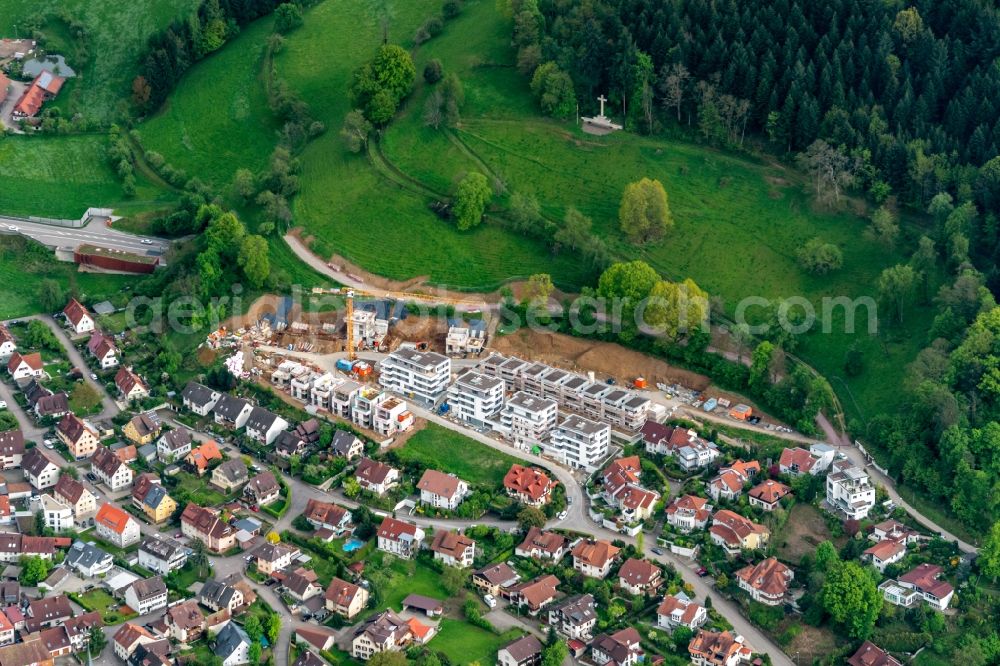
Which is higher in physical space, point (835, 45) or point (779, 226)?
point (835, 45)

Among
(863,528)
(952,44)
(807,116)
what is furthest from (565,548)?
(952,44)

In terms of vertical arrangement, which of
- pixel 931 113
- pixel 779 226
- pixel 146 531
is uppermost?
pixel 931 113

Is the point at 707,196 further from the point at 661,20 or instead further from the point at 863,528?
the point at 863,528

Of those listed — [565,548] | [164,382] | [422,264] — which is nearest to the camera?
[565,548]

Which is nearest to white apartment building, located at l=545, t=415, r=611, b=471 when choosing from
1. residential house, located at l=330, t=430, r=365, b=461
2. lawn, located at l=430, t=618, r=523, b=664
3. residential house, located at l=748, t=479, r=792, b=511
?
residential house, located at l=748, t=479, r=792, b=511

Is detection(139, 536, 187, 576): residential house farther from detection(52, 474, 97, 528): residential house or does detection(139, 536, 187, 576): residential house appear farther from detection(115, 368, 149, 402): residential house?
detection(115, 368, 149, 402): residential house

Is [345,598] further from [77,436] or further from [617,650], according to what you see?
[77,436]
